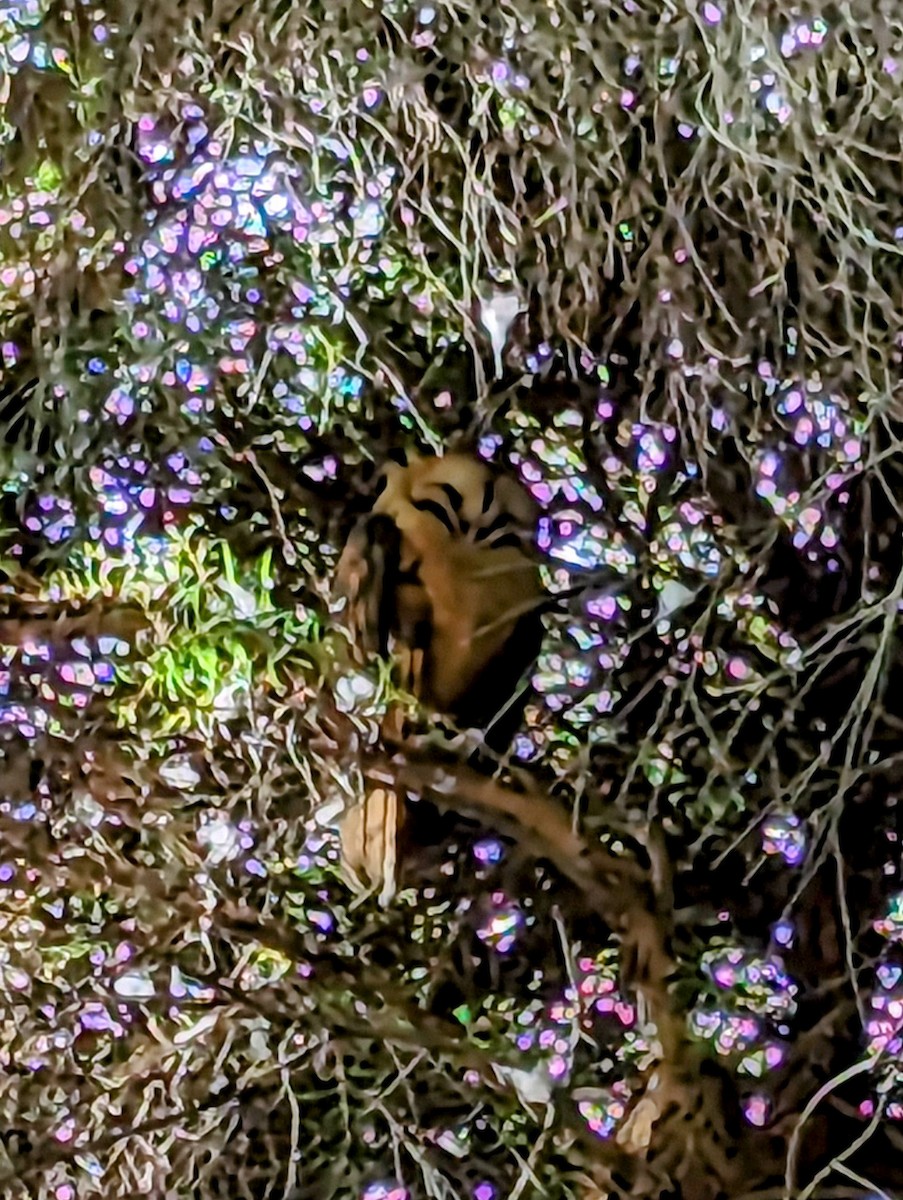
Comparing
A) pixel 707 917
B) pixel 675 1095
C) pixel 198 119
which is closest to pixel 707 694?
pixel 707 917

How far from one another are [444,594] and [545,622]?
0.06 metres

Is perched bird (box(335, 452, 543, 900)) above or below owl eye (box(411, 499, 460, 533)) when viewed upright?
below

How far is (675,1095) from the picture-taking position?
74 centimetres

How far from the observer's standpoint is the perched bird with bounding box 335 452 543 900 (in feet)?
2.48

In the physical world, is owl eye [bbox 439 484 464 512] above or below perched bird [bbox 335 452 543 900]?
above

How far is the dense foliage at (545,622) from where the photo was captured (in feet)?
2.44

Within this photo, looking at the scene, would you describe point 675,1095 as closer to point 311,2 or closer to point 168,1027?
point 168,1027

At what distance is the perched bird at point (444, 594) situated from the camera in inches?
29.8

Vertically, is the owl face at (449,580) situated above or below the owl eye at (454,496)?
below

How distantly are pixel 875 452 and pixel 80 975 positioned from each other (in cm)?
58

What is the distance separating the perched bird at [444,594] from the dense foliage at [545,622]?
1 cm

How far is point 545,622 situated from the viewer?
759 mm

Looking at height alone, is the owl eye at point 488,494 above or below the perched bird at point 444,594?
above

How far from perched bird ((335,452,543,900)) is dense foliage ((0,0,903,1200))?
1 centimetres
